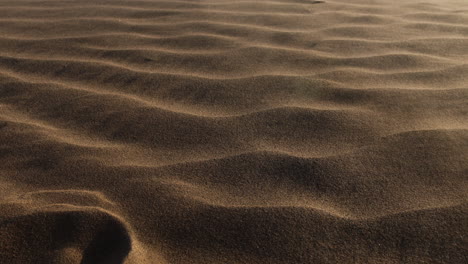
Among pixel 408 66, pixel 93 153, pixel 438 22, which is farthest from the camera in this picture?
pixel 438 22

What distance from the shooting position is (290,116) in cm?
146

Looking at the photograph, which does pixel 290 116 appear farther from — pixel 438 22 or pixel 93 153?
pixel 438 22

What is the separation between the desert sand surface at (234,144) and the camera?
3.15 feet

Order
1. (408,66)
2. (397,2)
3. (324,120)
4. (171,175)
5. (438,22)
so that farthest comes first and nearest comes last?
1. (397,2)
2. (438,22)
3. (408,66)
4. (324,120)
5. (171,175)

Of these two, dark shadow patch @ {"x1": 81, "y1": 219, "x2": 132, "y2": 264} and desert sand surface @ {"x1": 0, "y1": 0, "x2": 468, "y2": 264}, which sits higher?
desert sand surface @ {"x1": 0, "y1": 0, "x2": 468, "y2": 264}

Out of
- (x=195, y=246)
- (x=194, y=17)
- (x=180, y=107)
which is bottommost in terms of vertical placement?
(x=195, y=246)

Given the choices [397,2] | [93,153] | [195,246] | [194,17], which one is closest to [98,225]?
[195,246]

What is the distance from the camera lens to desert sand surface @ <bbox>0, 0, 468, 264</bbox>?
96 cm

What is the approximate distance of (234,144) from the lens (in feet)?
4.33

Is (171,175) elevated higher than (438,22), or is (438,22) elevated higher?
(438,22)

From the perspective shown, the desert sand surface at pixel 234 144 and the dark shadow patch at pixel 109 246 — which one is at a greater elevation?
the desert sand surface at pixel 234 144

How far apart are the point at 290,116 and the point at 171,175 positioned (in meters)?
0.47

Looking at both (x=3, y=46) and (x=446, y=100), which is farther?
(x=3, y=46)

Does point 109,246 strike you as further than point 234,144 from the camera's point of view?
No
